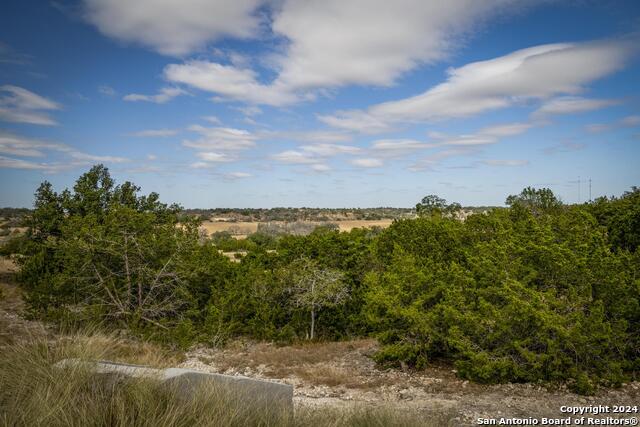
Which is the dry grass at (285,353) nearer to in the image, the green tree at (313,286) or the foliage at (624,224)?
the green tree at (313,286)

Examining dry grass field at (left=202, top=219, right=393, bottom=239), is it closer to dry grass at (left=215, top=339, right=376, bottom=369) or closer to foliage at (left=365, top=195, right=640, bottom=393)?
dry grass at (left=215, top=339, right=376, bottom=369)

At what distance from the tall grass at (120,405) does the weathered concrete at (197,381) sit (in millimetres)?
87

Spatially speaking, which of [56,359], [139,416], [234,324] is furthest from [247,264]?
[139,416]

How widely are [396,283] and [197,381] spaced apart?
20.2ft

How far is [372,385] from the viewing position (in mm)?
8742

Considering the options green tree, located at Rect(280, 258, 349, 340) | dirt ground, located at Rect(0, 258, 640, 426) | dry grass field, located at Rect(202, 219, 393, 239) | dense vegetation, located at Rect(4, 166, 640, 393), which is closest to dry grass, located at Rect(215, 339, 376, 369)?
dirt ground, located at Rect(0, 258, 640, 426)

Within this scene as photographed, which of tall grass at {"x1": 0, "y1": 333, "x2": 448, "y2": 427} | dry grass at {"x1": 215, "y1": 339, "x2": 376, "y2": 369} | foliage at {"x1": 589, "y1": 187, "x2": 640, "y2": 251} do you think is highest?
foliage at {"x1": 589, "y1": 187, "x2": 640, "y2": 251}

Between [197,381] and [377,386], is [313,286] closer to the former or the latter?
[377,386]

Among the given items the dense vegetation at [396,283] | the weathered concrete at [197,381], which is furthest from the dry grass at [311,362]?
the weathered concrete at [197,381]

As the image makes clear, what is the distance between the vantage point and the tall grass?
3559mm

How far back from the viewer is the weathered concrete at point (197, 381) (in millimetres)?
4418

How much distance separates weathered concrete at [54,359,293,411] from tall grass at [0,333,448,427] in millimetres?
87

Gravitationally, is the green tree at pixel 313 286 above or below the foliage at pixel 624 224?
below

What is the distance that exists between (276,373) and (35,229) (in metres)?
12.6
